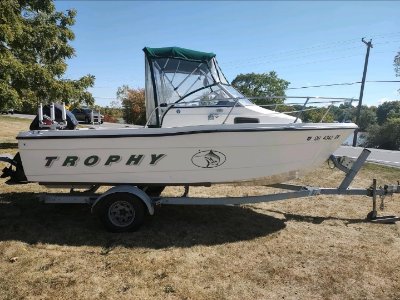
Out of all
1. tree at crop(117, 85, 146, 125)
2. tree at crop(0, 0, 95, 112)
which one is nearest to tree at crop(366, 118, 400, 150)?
tree at crop(117, 85, 146, 125)

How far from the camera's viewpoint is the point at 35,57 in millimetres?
11047

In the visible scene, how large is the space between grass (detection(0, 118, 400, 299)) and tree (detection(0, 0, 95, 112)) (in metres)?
4.07

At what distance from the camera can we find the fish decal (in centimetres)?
463

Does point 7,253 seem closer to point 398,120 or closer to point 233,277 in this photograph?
point 233,277

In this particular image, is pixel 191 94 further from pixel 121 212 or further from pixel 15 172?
pixel 15 172

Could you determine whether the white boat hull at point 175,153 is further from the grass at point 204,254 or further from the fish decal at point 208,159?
the grass at point 204,254

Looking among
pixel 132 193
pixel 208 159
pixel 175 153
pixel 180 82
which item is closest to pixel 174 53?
pixel 180 82

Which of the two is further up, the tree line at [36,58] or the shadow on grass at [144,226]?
the tree line at [36,58]

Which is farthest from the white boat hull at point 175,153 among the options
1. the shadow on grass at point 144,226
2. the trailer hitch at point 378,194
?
the trailer hitch at point 378,194

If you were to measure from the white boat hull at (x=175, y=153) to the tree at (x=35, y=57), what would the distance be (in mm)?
4759

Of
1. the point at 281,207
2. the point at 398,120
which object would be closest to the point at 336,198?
the point at 281,207

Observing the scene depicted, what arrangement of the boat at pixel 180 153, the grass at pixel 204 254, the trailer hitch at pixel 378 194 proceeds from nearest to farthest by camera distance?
the grass at pixel 204 254, the boat at pixel 180 153, the trailer hitch at pixel 378 194

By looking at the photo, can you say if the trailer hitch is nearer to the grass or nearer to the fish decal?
the grass

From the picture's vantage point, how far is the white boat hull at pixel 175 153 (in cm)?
458
